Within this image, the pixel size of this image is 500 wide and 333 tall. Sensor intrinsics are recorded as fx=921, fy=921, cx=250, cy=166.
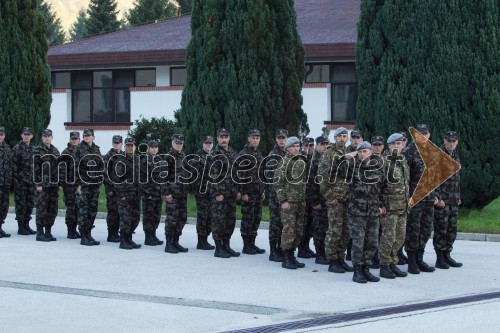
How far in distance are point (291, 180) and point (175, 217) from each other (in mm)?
2369

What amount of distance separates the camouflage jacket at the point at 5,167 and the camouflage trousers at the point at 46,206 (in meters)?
0.86

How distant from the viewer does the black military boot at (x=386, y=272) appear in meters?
11.7

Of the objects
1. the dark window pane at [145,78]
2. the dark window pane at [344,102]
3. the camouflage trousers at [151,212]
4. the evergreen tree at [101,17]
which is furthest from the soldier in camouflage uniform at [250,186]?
the evergreen tree at [101,17]

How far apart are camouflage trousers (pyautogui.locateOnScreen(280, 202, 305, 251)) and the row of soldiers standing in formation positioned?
0.05 feet

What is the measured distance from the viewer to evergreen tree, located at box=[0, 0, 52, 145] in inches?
941

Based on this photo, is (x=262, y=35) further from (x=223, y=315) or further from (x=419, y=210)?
(x=223, y=315)

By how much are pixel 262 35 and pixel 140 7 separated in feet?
122

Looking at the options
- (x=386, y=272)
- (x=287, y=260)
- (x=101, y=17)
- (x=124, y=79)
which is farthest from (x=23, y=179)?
(x=101, y=17)

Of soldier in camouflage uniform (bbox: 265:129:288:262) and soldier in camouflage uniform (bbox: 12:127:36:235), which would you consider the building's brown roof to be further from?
soldier in camouflage uniform (bbox: 265:129:288:262)

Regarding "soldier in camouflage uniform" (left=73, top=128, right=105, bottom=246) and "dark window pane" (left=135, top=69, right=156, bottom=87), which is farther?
"dark window pane" (left=135, top=69, right=156, bottom=87)

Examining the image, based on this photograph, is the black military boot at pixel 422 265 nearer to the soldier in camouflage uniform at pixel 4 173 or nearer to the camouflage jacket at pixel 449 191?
the camouflage jacket at pixel 449 191

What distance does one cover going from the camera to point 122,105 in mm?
31297

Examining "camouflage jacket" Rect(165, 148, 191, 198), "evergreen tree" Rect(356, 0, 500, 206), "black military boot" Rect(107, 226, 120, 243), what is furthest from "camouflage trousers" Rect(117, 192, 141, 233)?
"evergreen tree" Rect(356, 0, 500, 206)

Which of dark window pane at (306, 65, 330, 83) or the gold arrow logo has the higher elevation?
dark window pane at (306, 65, 330, 83)
